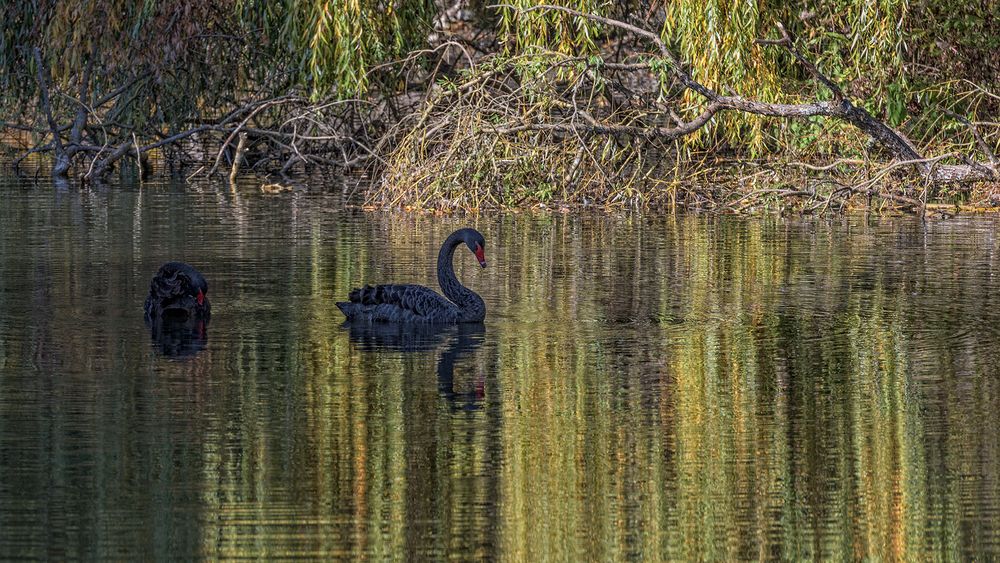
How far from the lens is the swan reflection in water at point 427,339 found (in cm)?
1174

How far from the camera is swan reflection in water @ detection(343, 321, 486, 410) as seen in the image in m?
11.7

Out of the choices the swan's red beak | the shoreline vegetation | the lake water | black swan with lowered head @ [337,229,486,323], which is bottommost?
the lake water

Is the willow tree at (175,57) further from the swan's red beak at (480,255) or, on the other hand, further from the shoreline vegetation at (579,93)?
the swan's red beak at (480,255)

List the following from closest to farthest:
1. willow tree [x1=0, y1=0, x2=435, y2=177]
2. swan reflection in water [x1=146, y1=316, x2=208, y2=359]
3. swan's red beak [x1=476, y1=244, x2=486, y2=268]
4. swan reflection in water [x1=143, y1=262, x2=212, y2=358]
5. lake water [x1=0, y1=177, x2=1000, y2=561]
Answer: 1. lake water [x1=0, y1=177, x2=1000, y2=561]
2. swan reflection in water [x1=146, y1=316, x2=208, y2=359]
3. swan reflection in water [x1=143, y1=262, x2=212, y2=358]
4. swan's red beak [x1=476, y1=244, x2=486, y2=268]
5. willow tree [x1=0, y1=0, x2=435, y2=177]

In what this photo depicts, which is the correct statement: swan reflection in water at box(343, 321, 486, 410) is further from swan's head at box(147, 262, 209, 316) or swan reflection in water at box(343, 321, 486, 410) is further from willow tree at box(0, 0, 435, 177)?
willow tree at box(0, 0, 435, 177)

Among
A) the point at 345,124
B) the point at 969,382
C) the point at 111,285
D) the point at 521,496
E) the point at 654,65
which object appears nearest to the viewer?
the point at 521,496

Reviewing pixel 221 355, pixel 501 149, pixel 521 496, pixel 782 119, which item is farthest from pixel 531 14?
pixel 521 496

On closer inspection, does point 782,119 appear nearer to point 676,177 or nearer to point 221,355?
point 676,177

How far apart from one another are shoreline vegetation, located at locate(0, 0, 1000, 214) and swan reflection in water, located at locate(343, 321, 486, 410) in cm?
733

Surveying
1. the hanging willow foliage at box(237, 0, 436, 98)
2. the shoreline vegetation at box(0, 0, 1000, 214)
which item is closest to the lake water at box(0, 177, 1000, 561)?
the shoreline vegetation at box(0, 0, 1000, 214)

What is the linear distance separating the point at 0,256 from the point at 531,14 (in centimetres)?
811

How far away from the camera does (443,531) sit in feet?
24.3

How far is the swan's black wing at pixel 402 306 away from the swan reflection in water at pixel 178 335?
108 centimetres

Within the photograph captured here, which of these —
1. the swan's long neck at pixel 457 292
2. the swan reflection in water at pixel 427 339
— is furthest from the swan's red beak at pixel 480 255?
the swan reflection in water at pixel 427 339
